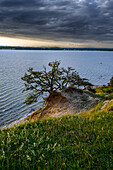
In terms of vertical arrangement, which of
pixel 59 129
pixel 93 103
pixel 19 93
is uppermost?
pixel 59 129

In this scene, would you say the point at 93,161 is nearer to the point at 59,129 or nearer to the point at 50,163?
the point at 50,163

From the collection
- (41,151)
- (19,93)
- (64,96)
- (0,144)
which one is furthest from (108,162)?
(19,93)

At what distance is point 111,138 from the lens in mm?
6977

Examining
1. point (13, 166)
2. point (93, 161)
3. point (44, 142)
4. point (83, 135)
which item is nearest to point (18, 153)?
point (13, 166)

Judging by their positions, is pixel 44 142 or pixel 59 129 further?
pixel 59 129

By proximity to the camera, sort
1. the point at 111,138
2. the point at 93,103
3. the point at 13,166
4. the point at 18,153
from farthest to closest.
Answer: the point at 93,103
the point at 111,138
the point at 18,153
the point at 13,166

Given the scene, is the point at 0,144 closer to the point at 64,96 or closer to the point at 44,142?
the point at 44,142

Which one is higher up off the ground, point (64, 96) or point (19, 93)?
point (64, 96)

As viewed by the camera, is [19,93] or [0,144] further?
[19,93]

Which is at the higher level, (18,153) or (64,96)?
(18,153)

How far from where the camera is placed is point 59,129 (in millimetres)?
8164

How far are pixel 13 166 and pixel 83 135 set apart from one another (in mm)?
3717

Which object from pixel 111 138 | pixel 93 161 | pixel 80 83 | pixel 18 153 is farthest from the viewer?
pixel 80 83

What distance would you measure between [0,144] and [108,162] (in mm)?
4415
